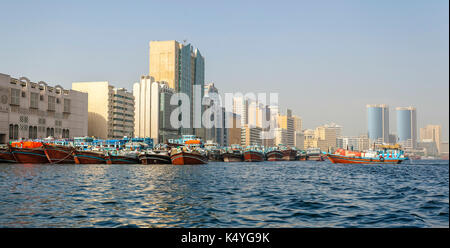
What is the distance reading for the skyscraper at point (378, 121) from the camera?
18425cm

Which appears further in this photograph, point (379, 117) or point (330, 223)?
point (379, 117)

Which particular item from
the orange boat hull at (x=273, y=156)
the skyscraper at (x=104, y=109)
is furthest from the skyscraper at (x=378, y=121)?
the skyscraper at (x=104, y=109)

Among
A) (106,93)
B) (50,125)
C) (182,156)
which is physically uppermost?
(106,93)

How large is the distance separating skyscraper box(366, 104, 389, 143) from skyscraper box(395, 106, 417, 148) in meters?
28.3

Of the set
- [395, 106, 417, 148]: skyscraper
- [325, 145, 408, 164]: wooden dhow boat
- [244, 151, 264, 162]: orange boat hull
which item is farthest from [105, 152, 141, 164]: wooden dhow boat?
[395, 106, 417, 148]: skyscraper

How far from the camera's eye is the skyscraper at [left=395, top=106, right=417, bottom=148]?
14750 centimetres

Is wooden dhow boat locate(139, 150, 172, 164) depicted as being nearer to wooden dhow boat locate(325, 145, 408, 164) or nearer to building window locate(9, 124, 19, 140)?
building window locate(9, 124, 19, 140)

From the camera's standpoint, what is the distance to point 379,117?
195125mm

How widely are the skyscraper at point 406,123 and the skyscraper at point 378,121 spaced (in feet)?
93.0

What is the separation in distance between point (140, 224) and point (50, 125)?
391 feet

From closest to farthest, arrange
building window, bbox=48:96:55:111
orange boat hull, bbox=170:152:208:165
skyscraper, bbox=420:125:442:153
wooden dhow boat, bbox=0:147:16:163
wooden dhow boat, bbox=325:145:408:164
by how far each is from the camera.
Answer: wooden dhow boat, bbox=0:147:16:163
orange boat hull, bbox=170:152:208:165
wooden dhow boat, bbox=325:145:408:164
building window, bbox=48:96:55:111
skyscraper, bbox=420:125:442:153
